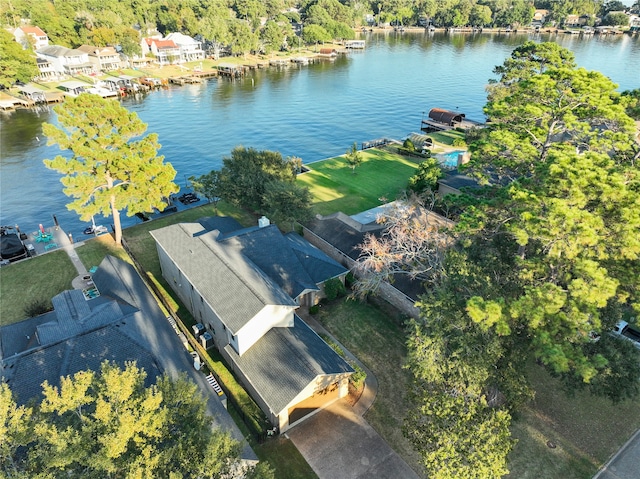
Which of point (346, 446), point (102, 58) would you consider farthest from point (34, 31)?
point (346, 446)

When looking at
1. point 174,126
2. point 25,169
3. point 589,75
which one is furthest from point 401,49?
point 589,75

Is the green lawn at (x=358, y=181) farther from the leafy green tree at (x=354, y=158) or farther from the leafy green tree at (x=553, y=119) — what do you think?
the leafy green tree at (x=553, y=119)

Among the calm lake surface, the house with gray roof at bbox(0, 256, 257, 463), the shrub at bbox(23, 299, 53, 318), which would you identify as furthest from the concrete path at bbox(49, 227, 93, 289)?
the house with gray roof at bbox(0, 256, 257, 463)

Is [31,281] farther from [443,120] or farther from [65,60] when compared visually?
[65,60]

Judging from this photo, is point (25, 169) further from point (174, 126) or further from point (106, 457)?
point (106, 457)

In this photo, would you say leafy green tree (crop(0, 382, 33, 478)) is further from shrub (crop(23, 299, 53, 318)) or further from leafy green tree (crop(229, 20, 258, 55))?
leafy green tree (crop(229, 20, 258, 55))

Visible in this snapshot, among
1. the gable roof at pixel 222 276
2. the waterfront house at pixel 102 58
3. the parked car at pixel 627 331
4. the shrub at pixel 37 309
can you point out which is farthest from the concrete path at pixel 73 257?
the waterfront house at pixel 102 58
